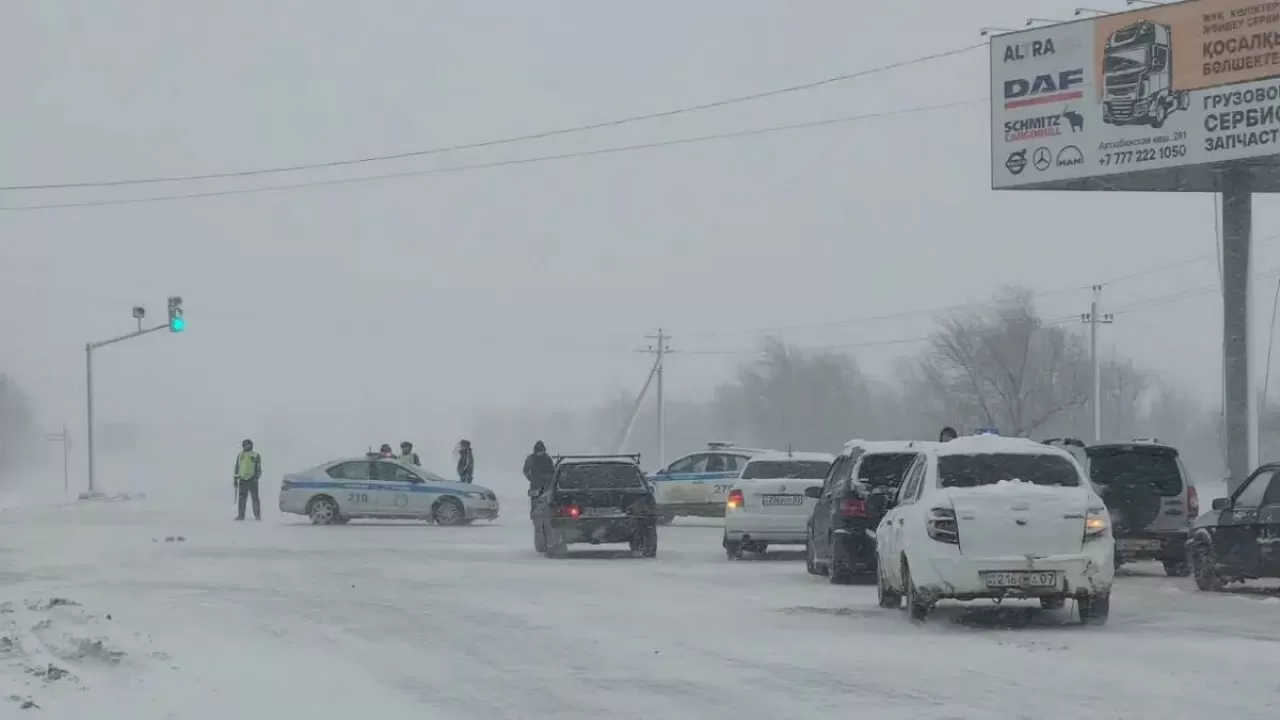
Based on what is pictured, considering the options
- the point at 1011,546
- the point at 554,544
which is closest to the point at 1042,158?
the point at 554,544

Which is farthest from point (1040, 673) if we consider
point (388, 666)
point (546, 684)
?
point (388, 666)

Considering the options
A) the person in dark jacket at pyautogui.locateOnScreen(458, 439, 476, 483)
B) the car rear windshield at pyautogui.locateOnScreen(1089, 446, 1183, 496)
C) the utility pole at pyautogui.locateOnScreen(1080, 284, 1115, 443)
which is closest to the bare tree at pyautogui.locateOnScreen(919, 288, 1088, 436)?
the utility pole at pyautogui.locateOnScreen(1080, 284, 1115, 443)

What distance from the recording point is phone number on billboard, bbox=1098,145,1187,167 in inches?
1243

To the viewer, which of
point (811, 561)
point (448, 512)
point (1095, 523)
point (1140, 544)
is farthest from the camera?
point (448, 512)

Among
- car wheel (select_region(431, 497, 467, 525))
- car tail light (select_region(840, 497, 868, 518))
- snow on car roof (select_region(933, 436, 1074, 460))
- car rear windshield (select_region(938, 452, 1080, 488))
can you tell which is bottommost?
car wheel (select_region(431, 497, 467, 525))

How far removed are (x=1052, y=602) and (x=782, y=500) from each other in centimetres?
1018

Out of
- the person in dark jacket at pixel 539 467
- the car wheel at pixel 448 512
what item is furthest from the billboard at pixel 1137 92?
the car wheel at pixel 448 512

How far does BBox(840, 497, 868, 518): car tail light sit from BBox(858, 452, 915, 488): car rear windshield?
290 mm

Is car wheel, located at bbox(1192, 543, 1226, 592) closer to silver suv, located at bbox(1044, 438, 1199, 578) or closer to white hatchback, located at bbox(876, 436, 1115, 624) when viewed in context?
silver suv, located at bbox(1044, 438, 1199, 578)

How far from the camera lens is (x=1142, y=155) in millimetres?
32062

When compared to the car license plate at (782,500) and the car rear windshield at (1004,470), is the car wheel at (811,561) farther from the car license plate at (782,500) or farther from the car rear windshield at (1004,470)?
the car rear windshield at (1004,470)

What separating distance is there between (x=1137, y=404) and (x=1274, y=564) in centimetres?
11735

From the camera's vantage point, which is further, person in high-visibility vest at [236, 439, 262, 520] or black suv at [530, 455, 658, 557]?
person in high-visibility vest at [236, 439, 262, 520]

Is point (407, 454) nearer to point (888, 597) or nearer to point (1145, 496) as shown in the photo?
point (1145, 496)
